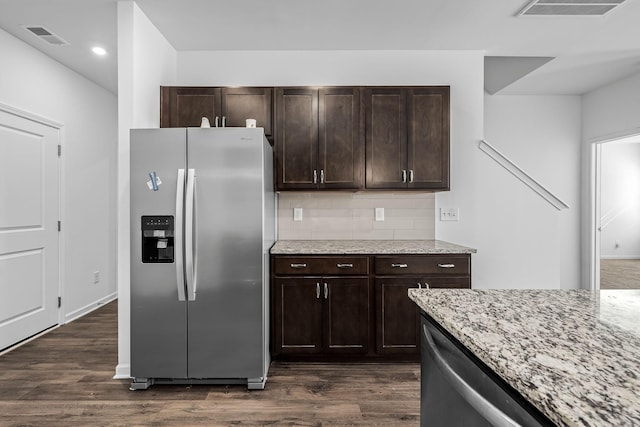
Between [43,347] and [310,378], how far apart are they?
2.44 metres

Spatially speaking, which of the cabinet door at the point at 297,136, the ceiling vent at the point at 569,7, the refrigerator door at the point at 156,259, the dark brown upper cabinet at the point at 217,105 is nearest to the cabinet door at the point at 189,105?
the dark brown upper cabinet at the point at 217,105

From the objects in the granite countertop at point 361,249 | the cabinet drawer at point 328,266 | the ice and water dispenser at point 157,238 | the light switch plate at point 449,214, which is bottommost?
the cabinet drawer at point 328,266

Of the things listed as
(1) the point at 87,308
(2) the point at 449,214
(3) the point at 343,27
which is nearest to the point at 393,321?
(2) the point at 449,214

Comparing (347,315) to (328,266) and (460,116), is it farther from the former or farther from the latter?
(460,116)

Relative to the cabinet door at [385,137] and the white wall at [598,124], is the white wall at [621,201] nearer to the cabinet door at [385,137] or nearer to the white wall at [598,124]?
the white wall at [598,124]

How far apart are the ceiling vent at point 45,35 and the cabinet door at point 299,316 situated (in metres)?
2.90

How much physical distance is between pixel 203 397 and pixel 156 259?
3.19 ft

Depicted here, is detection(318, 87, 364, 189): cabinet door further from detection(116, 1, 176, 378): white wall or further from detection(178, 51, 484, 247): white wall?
detection(116, 1, 176, 378): white wall

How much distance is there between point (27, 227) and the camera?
3602mm

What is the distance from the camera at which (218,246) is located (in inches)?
104

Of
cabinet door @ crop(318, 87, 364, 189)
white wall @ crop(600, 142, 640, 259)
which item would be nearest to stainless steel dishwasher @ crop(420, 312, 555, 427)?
cabinet door @ crop(318, 87, 364, 189)

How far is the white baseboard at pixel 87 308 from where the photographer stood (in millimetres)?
4146

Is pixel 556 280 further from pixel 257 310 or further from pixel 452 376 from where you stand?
pixel 452 376

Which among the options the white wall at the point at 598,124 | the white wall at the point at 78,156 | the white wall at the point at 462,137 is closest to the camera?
the white wall at the point at 78,156
